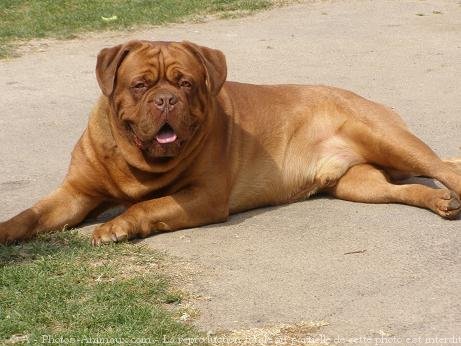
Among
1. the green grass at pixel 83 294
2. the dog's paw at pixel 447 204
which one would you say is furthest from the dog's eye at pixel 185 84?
the dog's paw at pixel 447 204

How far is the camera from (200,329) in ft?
14.7

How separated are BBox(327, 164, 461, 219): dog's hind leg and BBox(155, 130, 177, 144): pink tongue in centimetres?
145

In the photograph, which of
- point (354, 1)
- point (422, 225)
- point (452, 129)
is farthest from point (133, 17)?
point (422, 225)

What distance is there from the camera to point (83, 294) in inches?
191

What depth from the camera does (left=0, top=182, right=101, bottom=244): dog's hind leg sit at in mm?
5613

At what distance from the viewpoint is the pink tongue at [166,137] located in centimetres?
566

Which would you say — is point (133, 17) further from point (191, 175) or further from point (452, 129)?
point (191, 175)

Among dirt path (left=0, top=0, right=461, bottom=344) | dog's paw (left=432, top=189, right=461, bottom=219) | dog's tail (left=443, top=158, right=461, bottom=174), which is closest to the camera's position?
dirt path (left=0, top=0, right=461, bottom=344)

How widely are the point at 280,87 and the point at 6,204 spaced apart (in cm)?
198

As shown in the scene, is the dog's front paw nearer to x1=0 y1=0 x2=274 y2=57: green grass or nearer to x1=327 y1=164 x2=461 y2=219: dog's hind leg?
x1=327 y1=164 x2=461 y2=219: dog's hind leg

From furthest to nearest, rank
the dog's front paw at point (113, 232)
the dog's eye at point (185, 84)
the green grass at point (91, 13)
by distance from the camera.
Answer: the green grass at point (91, 13) < the dog's eye at point (185, 84) < the dog's front paw at point (113, 232)

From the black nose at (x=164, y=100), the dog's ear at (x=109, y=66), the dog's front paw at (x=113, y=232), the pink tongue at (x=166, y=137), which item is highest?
the dog's ear at (x=109, y=66)

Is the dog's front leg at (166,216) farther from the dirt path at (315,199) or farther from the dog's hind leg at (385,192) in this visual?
the dog's hind leg at (385,192)

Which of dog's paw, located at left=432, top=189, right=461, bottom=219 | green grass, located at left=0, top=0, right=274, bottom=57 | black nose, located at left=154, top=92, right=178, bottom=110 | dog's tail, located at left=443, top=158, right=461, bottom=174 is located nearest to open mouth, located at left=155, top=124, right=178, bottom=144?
black nose, located at left=154, top=92, right=178, bottom=110
